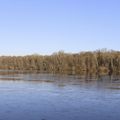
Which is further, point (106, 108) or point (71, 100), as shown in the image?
point (71, 100)

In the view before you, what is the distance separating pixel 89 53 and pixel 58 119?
7990cm

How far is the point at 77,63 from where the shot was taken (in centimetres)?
9294

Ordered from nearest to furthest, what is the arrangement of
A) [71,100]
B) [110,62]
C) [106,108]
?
[106,108], [71,100], [110,62]

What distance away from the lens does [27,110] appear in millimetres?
17922

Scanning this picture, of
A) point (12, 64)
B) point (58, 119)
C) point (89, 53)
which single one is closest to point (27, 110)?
point (58, 119)

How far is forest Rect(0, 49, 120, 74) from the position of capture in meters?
82.4

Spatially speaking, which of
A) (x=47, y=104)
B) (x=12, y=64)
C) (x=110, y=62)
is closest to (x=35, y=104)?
(x=47, y=104)

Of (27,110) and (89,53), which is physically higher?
(89,53)

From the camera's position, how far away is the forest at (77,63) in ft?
270

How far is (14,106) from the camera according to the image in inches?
757

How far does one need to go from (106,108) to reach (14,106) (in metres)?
5.66


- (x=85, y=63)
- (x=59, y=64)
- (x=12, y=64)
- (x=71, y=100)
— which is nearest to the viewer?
(x=71, y=100)

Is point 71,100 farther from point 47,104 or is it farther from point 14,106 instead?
point 14,106

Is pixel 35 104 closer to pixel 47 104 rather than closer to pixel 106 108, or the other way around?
pixel 47 104
